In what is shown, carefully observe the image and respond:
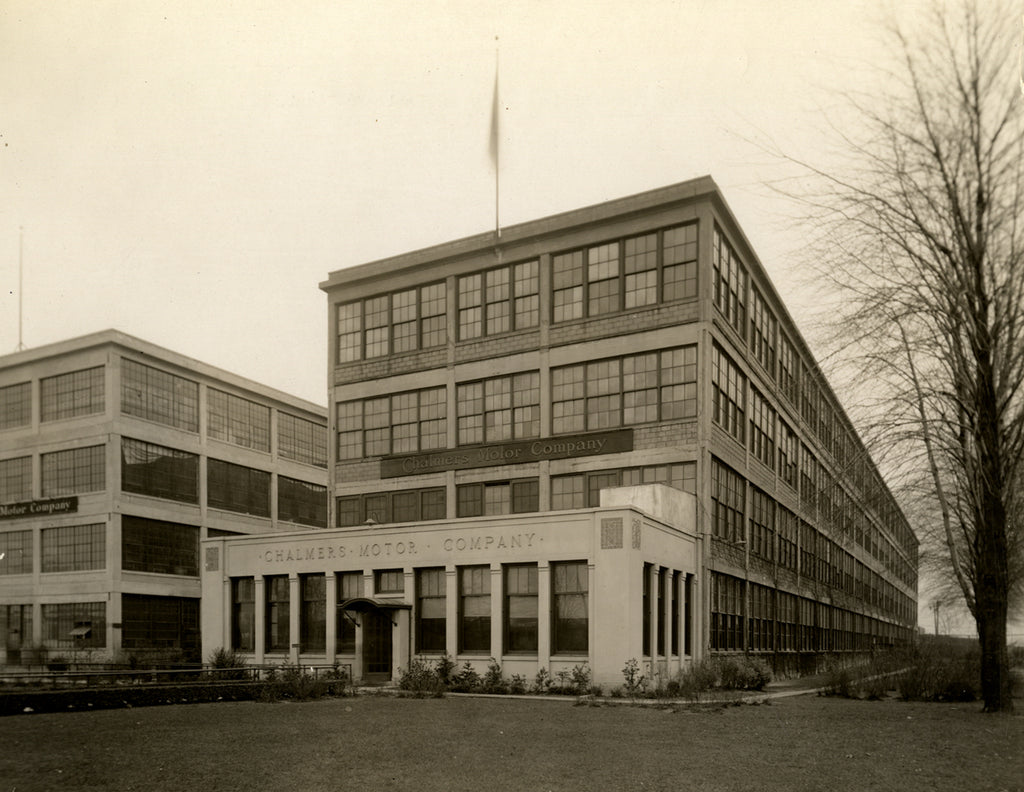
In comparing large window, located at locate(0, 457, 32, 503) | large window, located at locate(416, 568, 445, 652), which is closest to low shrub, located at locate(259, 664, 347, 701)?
large window, located at locate(416, 568, 445, 652)

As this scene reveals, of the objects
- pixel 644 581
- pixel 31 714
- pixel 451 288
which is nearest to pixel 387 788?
pixel 31 714

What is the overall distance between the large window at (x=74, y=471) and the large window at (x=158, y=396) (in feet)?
9.35

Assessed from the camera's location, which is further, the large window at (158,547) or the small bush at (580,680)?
the large window at (158,547)

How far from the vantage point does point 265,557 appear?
35906 mm

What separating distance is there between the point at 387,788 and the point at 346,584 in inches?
940

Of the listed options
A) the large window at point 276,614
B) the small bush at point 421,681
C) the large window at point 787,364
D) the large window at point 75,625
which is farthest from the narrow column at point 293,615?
the large window at point 787,364

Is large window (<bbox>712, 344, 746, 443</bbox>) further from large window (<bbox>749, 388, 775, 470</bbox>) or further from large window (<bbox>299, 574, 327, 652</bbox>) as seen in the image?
large window (<bbox>299, 574, 327, 652</bbox>)

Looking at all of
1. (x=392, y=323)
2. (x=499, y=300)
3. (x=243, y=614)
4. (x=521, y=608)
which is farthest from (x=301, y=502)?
(x=521, y=608)

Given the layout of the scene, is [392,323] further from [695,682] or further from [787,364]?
[695,682]

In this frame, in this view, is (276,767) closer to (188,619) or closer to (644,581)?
(644,581)

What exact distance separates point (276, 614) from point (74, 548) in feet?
60.7

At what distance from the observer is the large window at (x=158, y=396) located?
162 ft

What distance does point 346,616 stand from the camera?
33438 mm

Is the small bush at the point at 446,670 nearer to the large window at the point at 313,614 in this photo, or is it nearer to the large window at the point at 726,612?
the large window at the point at 313,614
